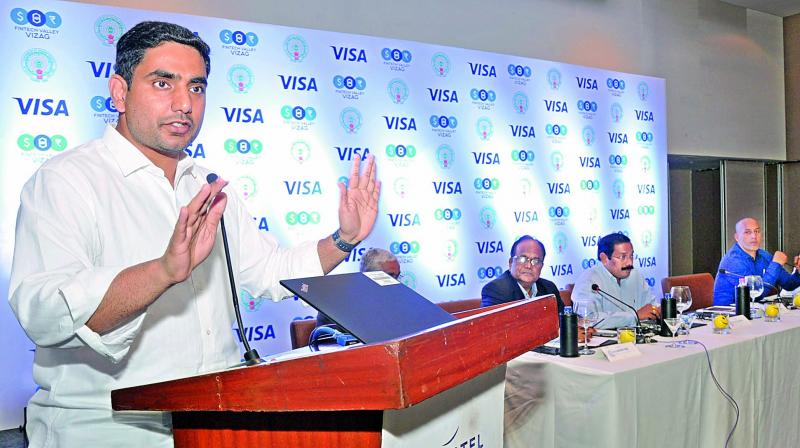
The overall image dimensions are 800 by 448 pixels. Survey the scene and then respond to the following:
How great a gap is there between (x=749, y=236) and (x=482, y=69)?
248cm

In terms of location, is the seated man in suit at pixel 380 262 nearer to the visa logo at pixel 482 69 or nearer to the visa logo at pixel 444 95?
the visa logo at pixel 444 95

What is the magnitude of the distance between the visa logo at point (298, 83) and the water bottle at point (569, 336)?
2529mm

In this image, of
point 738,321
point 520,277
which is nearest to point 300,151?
point 520,277

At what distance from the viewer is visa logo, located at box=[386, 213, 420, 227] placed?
4.74 metres

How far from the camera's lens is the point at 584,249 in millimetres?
5883

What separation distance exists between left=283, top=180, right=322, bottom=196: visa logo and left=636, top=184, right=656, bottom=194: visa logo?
3.49m

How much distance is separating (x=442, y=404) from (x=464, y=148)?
4.24 m

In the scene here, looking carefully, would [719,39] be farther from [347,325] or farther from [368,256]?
[347,325]

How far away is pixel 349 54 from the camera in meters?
4.58

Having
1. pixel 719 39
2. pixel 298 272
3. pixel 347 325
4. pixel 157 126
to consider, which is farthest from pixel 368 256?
pixel 719 39

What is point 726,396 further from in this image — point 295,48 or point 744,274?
point 295,48

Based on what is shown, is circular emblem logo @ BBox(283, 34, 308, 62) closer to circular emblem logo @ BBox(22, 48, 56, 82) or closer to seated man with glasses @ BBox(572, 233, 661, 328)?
circular emblem logo @ BBox(22, 48, 56, 82)

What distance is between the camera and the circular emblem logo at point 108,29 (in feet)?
12.1

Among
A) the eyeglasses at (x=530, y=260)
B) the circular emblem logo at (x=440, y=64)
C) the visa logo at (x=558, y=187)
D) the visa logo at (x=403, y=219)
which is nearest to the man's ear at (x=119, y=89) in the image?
the eyeglasses at (x=530, y=260)
